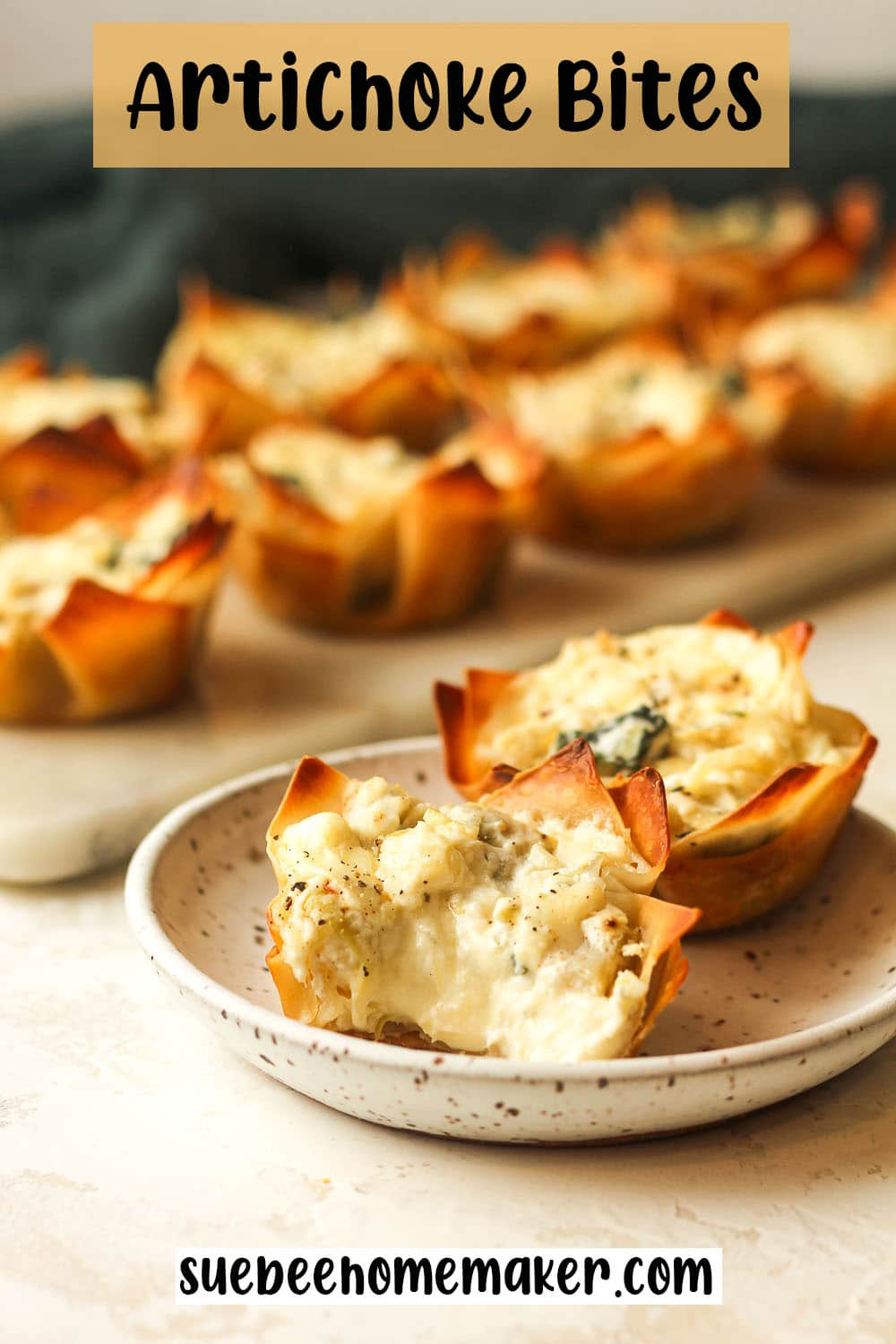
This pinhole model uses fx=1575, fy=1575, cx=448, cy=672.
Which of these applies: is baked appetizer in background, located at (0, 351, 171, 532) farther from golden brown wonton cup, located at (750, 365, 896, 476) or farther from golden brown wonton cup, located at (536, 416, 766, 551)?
golden brown wonton cup, located at (750, 365, 896, 476)

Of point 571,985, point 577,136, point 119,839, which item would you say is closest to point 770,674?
point 571,985

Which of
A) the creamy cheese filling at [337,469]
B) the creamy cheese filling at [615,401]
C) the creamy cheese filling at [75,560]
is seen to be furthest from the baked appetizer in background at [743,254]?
the creamy cheese filling at [75,560]

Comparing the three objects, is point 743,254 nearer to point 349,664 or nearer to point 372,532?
point 372,532

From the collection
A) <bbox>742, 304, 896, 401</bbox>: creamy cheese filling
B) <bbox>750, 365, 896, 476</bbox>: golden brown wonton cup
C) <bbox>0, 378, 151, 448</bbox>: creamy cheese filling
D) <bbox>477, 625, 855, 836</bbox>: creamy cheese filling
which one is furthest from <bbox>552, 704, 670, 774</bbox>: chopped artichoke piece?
<bbox>742, 304, 896, 401</bbox>: creamy cheese filling

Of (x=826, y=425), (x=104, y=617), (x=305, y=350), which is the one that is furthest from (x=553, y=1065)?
(x=305, y=350)

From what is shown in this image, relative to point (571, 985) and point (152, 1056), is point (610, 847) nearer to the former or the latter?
point (571, 985)

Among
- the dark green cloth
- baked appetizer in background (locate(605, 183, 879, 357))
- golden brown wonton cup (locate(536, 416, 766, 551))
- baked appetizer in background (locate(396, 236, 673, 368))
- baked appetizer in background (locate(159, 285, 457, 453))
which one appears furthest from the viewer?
the dark green cloth
